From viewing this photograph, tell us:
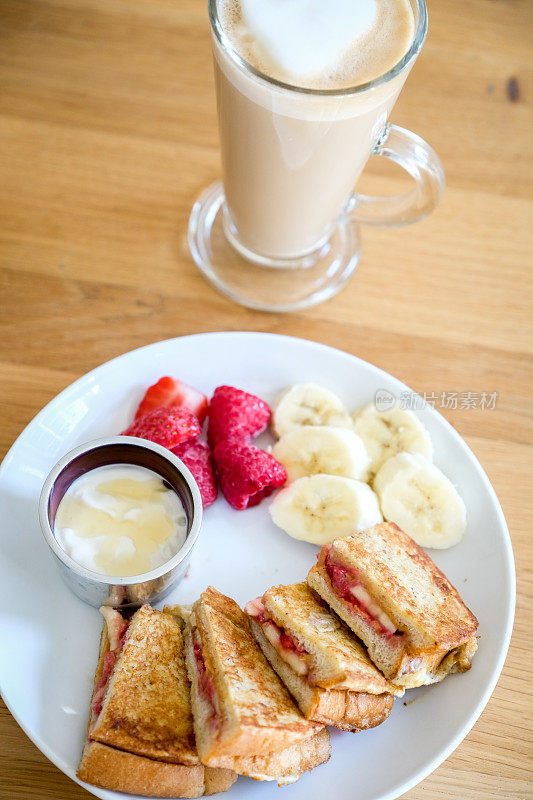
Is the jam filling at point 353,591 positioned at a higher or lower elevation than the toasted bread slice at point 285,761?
higher

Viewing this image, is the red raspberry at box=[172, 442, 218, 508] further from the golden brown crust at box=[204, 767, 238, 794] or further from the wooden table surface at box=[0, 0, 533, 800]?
the golden brown crust at box=[204, 767, 238, 794]

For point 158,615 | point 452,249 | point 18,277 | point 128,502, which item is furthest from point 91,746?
point 452,249

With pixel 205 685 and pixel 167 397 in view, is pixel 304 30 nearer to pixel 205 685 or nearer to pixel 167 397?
pixel 167 397

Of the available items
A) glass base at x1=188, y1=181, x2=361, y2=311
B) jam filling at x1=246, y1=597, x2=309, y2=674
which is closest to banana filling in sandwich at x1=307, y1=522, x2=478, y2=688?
jam filling at x1=246, y1=597, x2=309, y2=674

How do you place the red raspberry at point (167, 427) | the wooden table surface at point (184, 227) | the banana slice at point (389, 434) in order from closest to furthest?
the red raspberry at point (167, 427) < the banana slice at point (389, 434) < the wooden table surface at point (184, 227)

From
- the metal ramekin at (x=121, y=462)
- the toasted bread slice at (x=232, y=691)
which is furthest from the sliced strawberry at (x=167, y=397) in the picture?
the toasted bread slice at (x=232, y=691)

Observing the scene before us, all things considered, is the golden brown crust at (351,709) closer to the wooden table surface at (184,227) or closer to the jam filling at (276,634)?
the jam filling at (276,634)
